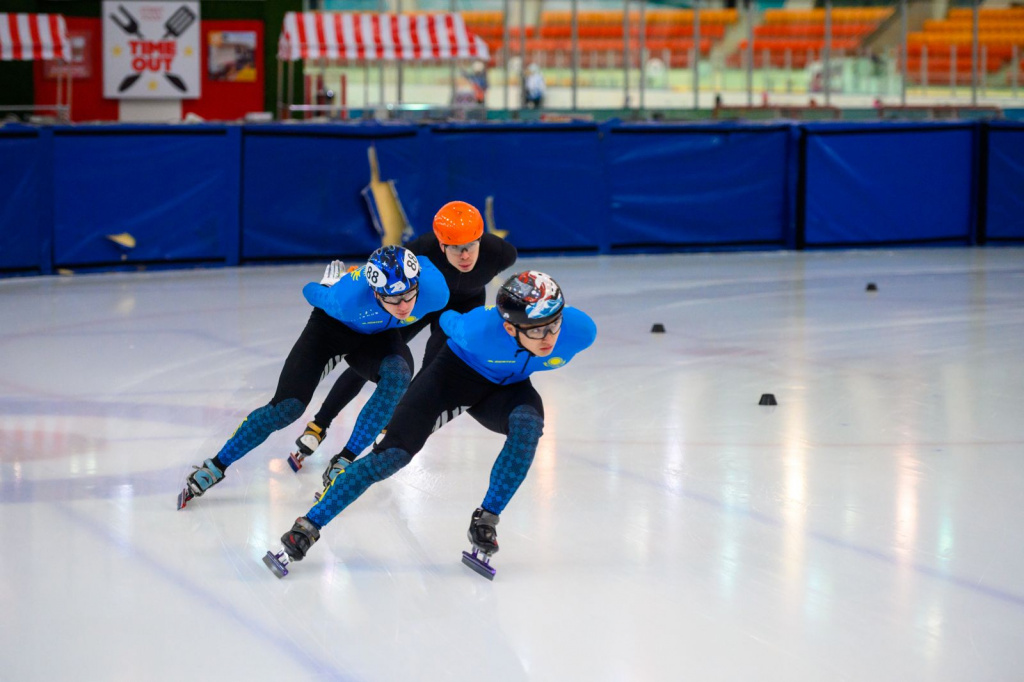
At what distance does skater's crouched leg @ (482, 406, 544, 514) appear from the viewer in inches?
149

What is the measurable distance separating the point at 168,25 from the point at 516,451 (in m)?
17.2

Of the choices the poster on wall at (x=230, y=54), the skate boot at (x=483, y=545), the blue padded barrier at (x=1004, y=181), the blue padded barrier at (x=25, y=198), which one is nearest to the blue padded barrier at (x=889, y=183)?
the blue padded barrier at (x=1004, y=181)

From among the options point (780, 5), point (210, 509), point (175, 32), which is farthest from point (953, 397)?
point (175, 32)

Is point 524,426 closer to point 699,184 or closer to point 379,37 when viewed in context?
point 699,184

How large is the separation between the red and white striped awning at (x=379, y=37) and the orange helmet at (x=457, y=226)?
1345cm

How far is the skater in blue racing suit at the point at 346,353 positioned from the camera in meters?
4.24

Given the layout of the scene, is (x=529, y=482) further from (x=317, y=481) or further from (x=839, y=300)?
(x=839, y=300)

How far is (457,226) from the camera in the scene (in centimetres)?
451

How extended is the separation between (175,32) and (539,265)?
995cm

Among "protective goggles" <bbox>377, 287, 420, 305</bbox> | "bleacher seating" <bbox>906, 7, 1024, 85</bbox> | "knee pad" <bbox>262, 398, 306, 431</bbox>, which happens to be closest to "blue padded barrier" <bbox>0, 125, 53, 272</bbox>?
"knee pad" <bbox>262, 398, 306, 431</bbox>

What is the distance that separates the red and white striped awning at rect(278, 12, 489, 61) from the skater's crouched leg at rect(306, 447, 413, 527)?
47.4 feet

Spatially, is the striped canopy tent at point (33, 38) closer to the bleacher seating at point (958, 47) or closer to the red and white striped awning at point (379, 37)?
the red and white striped awning at point (379, 37)

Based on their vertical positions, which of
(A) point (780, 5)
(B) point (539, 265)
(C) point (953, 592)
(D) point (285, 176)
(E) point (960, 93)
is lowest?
(C) point (953, 592)

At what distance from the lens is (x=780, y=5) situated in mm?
19156
